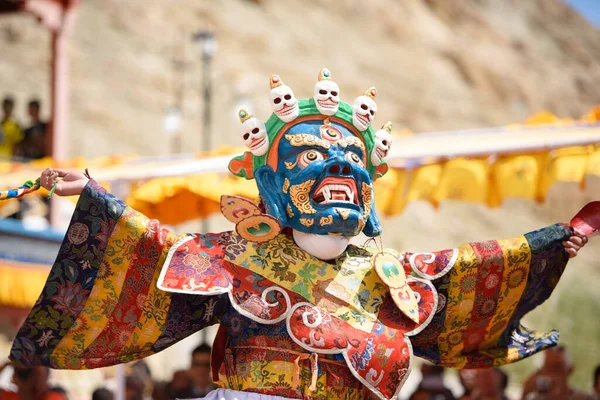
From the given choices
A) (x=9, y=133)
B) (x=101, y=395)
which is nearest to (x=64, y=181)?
(x=101, y=395)

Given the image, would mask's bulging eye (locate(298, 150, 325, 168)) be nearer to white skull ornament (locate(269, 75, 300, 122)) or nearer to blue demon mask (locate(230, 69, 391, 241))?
blue demon mask (locate(230, 69, 391, 241))

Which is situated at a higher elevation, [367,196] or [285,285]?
[367,196]

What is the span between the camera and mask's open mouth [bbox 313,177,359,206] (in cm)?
348

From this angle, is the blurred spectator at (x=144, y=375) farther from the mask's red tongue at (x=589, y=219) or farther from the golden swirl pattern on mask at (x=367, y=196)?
the mask's red tongue at (x=589, y=219)

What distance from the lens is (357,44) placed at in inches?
1403

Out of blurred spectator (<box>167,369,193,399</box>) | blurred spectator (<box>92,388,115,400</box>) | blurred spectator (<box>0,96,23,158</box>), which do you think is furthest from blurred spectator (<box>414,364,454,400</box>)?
blurred spectator (<box>0,96,23,158</box>)

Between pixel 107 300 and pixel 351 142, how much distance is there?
1.13 meters

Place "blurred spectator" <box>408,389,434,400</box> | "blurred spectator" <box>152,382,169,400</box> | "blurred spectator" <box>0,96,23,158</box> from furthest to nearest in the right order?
1. "blurred spectator" <box>0,96,23,158</box>
2. "blurred spectator" <box>152,382,169,400</box>
3. "blurred spectator" <box>408,389,434,400</box>

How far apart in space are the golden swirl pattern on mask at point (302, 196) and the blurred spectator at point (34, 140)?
23.4 ft

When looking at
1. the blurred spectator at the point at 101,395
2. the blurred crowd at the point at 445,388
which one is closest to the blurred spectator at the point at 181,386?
the blurred crowd at the point at 445,388

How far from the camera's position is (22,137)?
33.4 ft

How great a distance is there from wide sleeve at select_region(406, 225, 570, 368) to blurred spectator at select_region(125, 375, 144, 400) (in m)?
3.77

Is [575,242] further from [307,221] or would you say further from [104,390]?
[104,390]

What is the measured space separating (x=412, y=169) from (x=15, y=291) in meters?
3.04
